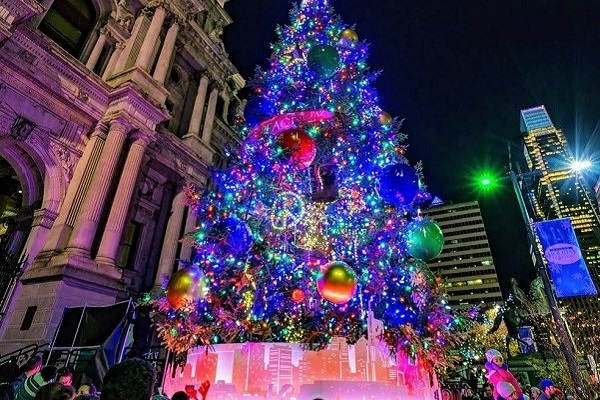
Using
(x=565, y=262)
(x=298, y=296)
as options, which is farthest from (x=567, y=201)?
(x=298, y=296)

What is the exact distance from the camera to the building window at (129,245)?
15.4 m

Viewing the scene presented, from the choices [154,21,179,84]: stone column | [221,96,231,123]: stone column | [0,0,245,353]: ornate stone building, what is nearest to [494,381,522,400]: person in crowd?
[0,0,245,353]: ornate stone building

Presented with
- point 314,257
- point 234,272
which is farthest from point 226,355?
point 314,257

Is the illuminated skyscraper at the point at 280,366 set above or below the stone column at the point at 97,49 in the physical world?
below

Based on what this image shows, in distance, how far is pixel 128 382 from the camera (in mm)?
2025

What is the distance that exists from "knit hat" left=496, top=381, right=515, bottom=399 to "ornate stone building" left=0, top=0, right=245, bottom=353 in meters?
11.4

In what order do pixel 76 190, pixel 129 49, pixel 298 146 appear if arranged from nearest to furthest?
pixel 298 146, pixel 76 190, pixel 129 49

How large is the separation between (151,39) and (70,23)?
3.34 m

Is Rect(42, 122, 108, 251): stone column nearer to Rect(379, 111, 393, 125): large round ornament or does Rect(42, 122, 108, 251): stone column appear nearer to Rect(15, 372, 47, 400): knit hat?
Rect(15, 372, 47, 400): knit hat

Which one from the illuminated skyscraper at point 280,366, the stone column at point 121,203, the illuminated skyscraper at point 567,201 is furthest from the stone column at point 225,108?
the illuminated skyscraper at point 567,201

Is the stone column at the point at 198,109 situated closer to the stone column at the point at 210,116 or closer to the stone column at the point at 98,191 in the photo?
the stone column at the point at 210,116

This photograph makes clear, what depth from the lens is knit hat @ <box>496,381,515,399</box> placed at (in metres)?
5.70

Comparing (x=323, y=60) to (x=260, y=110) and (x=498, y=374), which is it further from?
(x=498, y=374)

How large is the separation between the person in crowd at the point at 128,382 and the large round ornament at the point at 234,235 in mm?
4266
